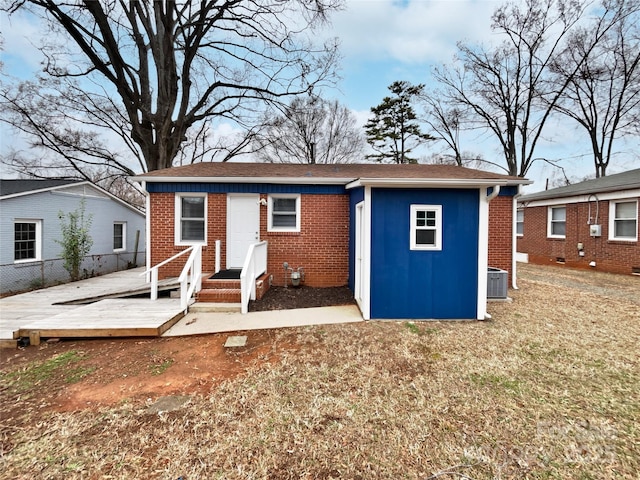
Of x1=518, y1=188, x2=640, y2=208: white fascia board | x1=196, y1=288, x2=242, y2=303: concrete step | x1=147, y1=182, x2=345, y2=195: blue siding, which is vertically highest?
x1=518, y1=188, x2=640, y2=208: white fascia board

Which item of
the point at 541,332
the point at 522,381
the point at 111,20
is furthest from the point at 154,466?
the point at 111,20

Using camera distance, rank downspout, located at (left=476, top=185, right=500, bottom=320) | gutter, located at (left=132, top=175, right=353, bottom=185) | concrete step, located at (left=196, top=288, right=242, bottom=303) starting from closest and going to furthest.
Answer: downspout, located at (left=476, top=185, right=500, bottom=320) → concrete step, located at (left=196, top=288, right=242, bottom=303) → gutter, located at (left=132, top=175, right=353, bottom=185)

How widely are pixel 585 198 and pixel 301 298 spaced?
519 inches

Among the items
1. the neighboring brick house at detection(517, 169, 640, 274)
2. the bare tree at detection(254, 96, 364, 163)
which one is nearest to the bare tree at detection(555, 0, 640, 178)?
the neighboring brick house at detection(517, 169, 640, 274)

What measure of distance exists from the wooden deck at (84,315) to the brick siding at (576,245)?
15.4 metres

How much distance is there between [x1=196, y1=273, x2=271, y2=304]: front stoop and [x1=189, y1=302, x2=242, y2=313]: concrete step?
0.40ft

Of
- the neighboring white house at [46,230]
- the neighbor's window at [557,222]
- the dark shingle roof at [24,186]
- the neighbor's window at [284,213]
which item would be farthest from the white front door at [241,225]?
the neighbor's window at [557,222]

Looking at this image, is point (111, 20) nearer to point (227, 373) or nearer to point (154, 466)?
point (227, 373)

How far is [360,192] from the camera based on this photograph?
6418mm

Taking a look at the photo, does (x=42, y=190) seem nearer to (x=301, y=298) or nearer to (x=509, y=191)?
(x=301, y=298)

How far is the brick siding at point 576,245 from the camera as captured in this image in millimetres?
10734

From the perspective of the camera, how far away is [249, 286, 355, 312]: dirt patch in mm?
6430

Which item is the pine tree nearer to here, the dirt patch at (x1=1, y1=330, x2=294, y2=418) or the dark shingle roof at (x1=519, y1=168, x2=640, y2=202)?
the dark shingle roof at (x1=519, y1=168, x2=640, y2=202)

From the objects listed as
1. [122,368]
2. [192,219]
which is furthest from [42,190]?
[122,368]
